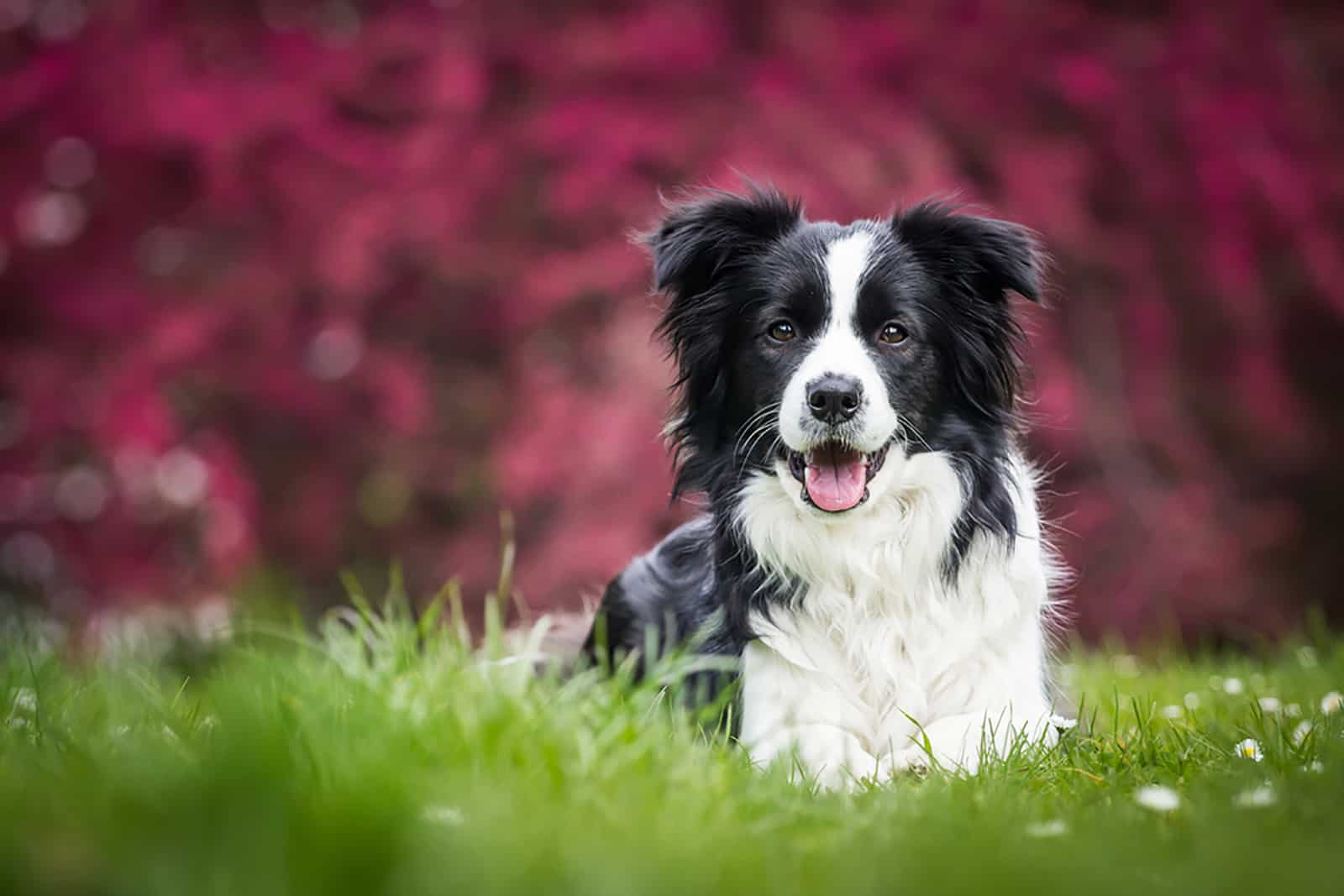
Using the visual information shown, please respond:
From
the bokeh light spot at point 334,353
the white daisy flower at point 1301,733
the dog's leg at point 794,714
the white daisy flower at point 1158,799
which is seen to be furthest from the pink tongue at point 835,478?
the bokeh light spot at point 334,353

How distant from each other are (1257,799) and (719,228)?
198 centimetres

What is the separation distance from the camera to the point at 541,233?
22.6 feet

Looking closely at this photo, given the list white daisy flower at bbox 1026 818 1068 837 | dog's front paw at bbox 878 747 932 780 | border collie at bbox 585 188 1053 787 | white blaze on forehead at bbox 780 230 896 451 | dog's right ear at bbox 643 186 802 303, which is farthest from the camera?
dog's right ear at bbox 643 186 802 303

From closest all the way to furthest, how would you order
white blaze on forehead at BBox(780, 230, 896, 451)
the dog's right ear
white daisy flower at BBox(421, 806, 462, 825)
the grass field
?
1. the grass field
2. white daisy flower at BBox(421, 806, 462, 825)
3. white blaze on forehead at BBox(780, 230, 896, 451)
4. the dog's right ear

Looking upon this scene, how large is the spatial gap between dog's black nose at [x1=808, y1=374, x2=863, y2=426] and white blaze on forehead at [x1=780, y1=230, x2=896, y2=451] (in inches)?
0.6

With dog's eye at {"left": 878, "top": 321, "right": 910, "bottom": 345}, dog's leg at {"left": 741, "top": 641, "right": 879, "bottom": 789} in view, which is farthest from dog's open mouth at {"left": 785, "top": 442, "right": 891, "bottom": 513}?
dog's leg at {"left": 741, "top": 641, "right": 879, "bottom": 789}

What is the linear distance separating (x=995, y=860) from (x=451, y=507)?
558cm

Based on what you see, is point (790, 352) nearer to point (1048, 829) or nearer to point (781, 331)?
point (781, 331)

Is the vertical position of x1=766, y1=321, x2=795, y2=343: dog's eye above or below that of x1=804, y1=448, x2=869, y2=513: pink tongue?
above

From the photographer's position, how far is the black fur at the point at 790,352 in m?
3.47

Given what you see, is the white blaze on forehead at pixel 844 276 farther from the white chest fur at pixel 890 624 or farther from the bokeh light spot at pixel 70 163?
the bokeh light spot at pixel 70 163

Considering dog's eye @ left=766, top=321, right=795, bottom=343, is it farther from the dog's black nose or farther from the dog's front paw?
the dog's front paw

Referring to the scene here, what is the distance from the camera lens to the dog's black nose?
10.5 feet

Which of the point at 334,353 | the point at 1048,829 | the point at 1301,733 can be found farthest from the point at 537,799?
the point at 334,353
